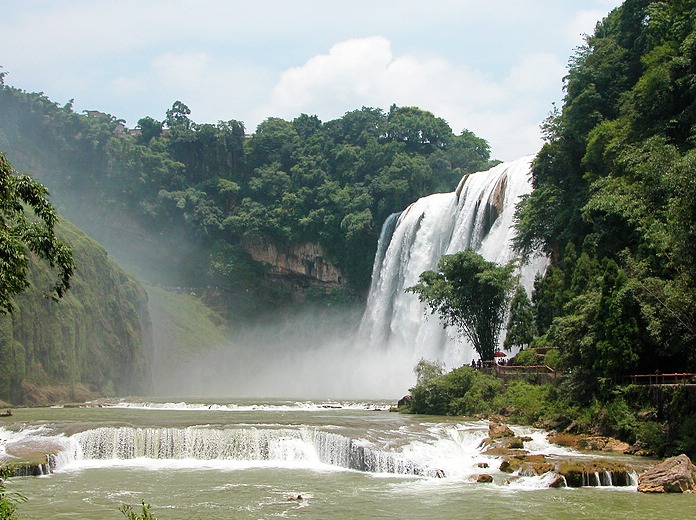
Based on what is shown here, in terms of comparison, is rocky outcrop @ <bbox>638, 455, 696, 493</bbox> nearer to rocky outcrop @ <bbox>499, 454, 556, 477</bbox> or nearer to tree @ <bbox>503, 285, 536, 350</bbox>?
rocky outcrop @ <bbox>499, 454, 556, 477</bbox>

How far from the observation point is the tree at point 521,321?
1501 inches

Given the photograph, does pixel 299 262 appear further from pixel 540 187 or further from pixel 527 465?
pixel 527 465

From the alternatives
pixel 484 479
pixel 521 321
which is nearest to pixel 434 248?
pixel 521 321

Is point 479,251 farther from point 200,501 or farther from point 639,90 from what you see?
point 200,501

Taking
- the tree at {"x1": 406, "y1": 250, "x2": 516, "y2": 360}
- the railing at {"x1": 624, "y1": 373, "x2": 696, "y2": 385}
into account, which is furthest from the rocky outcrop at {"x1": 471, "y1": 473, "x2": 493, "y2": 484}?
the tree at {"x1": 406, "y1": 250, "x2": 516, "y2": 360}

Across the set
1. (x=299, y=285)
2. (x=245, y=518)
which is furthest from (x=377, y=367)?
(x=245, y=518)

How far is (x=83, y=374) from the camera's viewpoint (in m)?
51.7

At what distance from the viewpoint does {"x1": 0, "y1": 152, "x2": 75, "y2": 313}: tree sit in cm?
932

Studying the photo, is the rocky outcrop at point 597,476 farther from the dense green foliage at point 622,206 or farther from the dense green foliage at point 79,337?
the dense green foliage at point 79,337

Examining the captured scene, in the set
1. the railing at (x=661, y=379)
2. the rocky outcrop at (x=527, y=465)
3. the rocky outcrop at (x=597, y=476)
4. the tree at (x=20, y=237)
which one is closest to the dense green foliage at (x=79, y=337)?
the rocky outcrop at (x=527, y=465)

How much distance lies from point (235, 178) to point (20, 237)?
78.9m

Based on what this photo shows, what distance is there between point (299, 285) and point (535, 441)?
56613 millimetres

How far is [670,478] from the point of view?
18.1 metres

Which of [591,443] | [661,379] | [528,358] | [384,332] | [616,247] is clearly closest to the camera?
[591,443]
